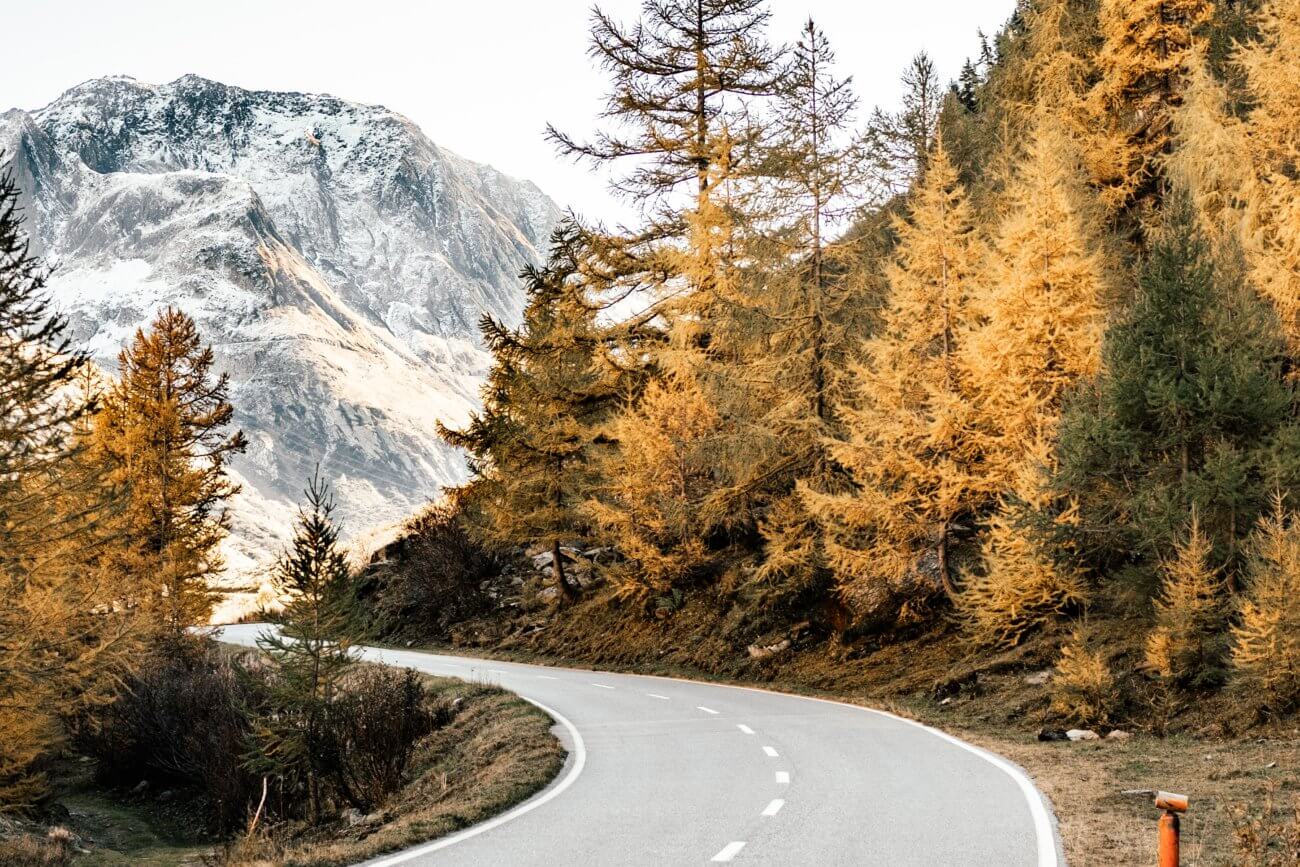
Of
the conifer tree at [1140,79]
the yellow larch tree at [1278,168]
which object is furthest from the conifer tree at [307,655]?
the conifer tree at [1140,79]

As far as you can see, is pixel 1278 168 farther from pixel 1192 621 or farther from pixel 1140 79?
pixel 1192 621

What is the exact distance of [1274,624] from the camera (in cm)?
1273

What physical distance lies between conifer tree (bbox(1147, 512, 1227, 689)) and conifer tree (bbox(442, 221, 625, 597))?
17168 millimetres

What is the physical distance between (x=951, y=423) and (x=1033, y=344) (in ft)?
6.84

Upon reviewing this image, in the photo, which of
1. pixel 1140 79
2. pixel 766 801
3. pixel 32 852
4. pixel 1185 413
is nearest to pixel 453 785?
pixel 766 801

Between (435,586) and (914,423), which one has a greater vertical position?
(914,423)

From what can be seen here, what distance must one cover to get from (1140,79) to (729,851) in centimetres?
2460

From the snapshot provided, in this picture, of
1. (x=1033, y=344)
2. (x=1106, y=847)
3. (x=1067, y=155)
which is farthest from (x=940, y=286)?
(x=1106, y=847)

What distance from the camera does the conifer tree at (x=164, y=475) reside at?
28.8 meters

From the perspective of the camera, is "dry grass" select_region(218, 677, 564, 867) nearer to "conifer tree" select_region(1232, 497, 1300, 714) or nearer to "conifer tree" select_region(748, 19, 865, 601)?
"conifer tree" select_region(748, 19, 865, 601)

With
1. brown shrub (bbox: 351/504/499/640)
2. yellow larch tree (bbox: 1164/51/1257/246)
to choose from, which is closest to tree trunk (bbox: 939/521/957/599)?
yellow larch tree (bbox: 1164/51/1257/246)

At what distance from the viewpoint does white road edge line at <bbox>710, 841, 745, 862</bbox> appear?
304 inches

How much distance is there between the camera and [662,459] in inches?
1038

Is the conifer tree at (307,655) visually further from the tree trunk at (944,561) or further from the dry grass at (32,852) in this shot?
the tree trunk at (944,561)
